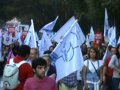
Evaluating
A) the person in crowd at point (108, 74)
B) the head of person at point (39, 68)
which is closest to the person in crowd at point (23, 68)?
the head of person at point (39, 68)

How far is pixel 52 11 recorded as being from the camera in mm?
72750

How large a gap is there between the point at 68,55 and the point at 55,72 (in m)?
0.54

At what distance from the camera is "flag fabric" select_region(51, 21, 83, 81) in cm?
1112

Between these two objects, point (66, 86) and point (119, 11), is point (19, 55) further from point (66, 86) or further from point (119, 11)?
point (119, 11)

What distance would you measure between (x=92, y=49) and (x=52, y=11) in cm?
6083

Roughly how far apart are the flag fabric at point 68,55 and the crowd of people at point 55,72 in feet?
0.75

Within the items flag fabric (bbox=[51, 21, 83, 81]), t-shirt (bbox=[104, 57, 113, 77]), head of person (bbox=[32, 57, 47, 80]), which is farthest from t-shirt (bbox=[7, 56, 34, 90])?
t-shirt (bbox=[104, 57, 113, 77])

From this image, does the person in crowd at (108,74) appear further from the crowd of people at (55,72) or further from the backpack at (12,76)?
the backpack at (12,76)

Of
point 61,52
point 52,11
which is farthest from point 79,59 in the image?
point 52,11

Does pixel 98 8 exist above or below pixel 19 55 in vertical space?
above

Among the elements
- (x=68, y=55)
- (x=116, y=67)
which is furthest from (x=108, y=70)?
(x=68, y=55)

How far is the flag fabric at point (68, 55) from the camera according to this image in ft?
36.5

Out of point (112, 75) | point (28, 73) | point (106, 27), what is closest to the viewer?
point (28, 73)

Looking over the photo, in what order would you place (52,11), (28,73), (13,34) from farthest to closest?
(52,11)
(13,34)
(28,73)
